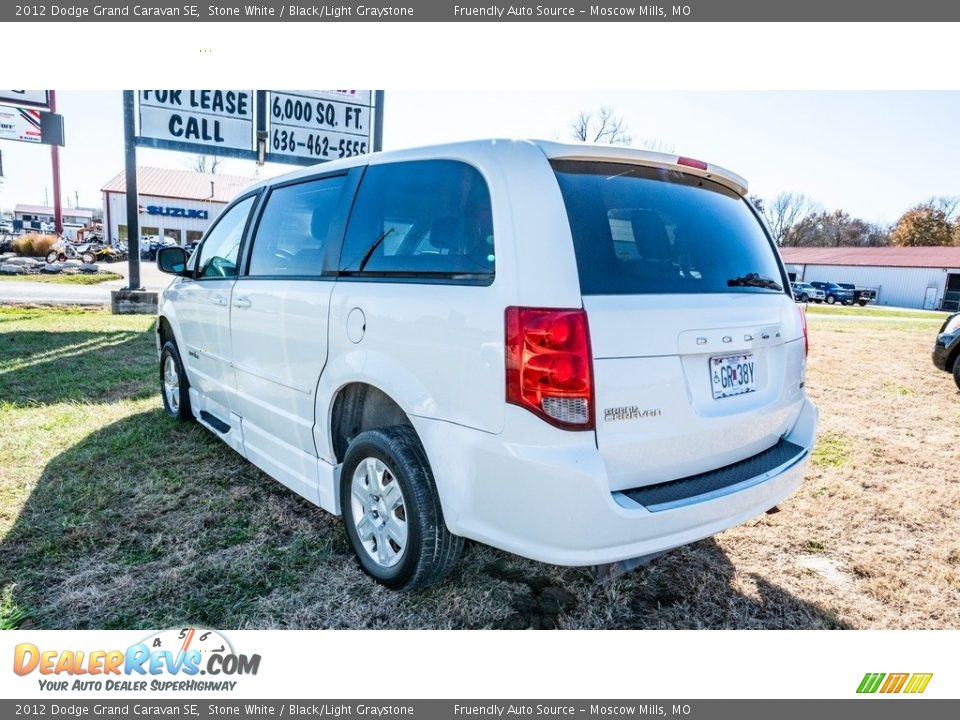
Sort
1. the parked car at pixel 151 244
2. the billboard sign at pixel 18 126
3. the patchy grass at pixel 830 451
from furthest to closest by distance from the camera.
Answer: the parked car at pixel 151 244
the billboard sign at pixel 18 126
the patchy grass at pixel 830 451

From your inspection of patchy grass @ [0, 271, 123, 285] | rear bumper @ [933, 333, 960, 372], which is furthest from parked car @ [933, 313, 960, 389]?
patchy grass @ [0, 271, 123, 285]

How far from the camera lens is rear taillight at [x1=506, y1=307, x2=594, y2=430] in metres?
1.88

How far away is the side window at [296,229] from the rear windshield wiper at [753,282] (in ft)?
6.16

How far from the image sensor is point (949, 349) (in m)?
7.26

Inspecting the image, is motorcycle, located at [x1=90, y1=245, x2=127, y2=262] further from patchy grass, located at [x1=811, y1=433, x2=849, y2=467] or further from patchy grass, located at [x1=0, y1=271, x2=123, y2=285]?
patchy grass, located at [x1=811, y1=433, x2=849, y2=467]

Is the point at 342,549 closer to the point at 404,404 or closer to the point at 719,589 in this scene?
the point at 404,404

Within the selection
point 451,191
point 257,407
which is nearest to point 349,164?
point 451,191

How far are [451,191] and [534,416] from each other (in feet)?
3.23

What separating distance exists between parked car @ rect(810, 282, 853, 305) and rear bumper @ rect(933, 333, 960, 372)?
33892mm

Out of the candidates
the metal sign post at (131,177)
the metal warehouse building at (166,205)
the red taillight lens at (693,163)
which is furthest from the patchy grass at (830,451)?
the metal warehouse building at (166,205)

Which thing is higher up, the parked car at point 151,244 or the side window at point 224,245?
the parked car at point 151,244

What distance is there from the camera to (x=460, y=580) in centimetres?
268

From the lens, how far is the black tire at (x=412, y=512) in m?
2.29

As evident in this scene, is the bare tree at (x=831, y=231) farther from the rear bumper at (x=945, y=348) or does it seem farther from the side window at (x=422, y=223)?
the side window at (x=422, y=223)
